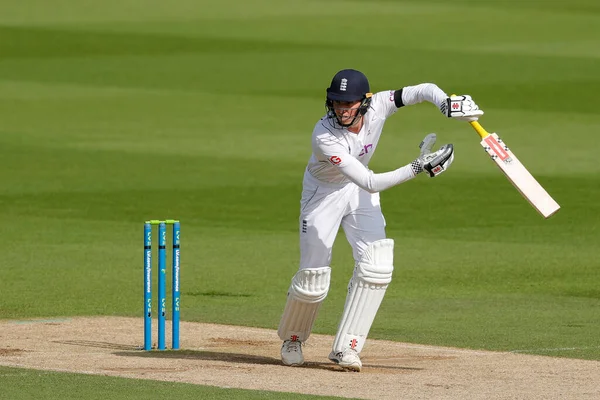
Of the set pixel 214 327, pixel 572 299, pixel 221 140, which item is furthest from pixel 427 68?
pixel 214 327

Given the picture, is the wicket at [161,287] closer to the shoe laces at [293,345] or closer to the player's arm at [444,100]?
the shoe laces at [293,345]

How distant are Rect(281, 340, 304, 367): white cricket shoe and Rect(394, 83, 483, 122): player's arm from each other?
64.7 inches

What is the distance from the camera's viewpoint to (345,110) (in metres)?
9.20

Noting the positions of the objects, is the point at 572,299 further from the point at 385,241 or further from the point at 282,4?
the point at 282,4

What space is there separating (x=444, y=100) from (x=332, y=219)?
1.02 meters

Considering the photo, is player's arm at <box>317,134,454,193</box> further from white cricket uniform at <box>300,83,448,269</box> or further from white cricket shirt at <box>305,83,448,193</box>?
white cricket uniform at <box>300,83,448,269</box>

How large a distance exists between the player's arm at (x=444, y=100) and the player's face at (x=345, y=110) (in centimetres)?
35

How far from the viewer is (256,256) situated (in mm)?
15352

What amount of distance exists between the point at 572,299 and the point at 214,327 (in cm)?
340

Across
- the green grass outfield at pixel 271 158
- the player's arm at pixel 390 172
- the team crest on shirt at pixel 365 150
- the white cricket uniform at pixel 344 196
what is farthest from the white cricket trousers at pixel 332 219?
the green grass outfield at pixel 271 158

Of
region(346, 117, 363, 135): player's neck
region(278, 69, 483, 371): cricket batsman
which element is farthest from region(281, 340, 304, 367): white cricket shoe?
region(346, 117, 363, 135): player's neck

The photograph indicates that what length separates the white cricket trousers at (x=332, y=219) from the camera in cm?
934

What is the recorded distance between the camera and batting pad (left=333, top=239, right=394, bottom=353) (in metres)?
9.22

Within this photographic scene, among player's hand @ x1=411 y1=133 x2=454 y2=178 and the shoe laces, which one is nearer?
player's hand @ x1=411 y1=133 x2=454 y2=178
